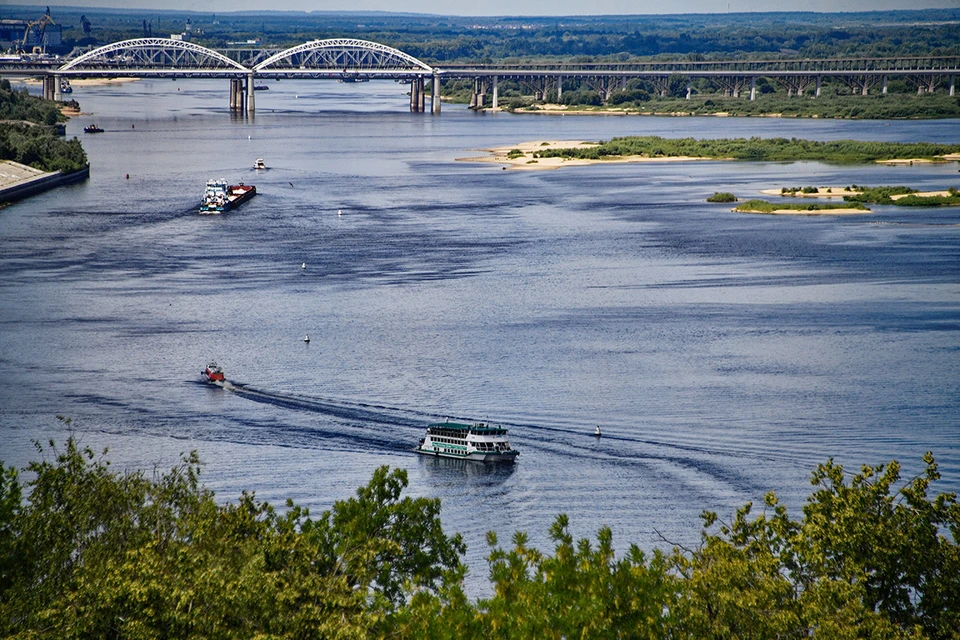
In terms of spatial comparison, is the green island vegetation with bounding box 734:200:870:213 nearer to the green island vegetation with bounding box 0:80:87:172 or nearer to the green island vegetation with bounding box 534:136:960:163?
the green island vegetation with bounding box 534:136:960:163

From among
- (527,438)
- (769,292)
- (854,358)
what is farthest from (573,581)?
(769,292)

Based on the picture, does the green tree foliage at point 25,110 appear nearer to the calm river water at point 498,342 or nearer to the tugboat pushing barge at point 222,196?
the calm river water at point 498,342

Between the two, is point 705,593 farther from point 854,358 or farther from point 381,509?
point 854,358

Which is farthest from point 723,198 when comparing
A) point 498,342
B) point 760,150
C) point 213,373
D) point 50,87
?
point 50,87

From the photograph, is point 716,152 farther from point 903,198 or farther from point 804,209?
point 804,209

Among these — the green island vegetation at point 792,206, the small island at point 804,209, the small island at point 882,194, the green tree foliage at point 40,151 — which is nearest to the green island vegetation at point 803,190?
the small island at point 882,194
